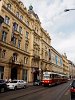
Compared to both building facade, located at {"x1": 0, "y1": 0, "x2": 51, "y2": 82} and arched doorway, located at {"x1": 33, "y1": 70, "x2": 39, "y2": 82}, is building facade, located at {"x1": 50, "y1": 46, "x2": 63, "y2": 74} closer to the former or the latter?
building facade, located at {"x1": 0, "y1": 0, "x2": 51, "y2": 82}

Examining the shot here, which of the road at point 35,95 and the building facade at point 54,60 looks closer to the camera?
the road at point 35,95

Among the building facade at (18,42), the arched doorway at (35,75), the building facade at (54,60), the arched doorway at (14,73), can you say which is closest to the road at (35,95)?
the building facade at (18,42)

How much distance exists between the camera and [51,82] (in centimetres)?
3834

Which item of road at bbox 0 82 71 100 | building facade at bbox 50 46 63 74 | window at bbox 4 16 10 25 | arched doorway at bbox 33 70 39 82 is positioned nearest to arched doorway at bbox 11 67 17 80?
window at bbox 4 16 10 25

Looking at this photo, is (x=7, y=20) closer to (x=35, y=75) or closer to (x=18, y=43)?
(x=18, y=43)

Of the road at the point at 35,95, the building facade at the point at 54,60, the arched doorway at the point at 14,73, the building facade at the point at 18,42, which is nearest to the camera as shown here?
the road at the point at 35,95

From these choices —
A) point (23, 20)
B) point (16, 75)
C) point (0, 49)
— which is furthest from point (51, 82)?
point (23, 20)

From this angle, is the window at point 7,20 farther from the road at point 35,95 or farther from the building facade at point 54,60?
the building facade at point 54,60

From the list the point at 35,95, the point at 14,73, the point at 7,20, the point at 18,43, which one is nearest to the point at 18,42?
the point at 18,43

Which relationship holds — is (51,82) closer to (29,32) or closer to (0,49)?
(0,49)

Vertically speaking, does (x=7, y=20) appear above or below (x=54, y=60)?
above

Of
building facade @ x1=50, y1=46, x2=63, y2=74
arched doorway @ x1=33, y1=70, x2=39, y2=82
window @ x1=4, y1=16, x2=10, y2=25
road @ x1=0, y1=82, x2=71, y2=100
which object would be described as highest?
window @ x1=4, y1=16, x2=10, y2=25

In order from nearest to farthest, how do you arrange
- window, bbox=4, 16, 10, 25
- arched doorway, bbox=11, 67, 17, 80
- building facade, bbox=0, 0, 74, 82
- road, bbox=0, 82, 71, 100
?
road, bbox=0, 82, 71, 100 < building facade, bbox=0, 0, 74, 82 < window, bbox=4, 16, 10, 25 < arched doorway, bbox=11, 67, 17, 80

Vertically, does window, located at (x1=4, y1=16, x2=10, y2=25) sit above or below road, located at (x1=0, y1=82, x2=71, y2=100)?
above
